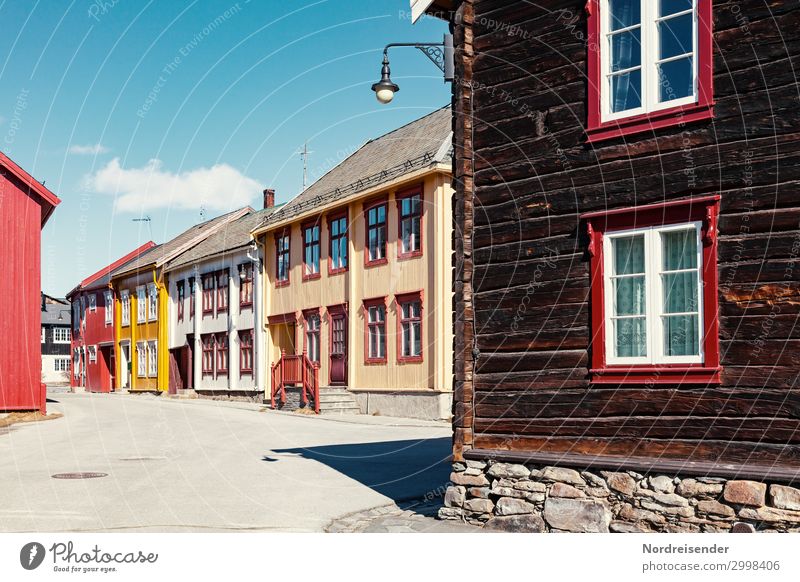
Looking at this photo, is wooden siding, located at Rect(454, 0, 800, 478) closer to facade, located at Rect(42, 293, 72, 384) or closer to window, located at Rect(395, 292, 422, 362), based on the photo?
window, located at Rect(395, 292, 422, 362)

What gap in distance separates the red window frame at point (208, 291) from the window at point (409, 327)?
49.8ft

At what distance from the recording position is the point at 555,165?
1023 centimetres

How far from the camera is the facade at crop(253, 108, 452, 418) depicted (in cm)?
2547

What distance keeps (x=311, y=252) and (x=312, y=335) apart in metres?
2.88

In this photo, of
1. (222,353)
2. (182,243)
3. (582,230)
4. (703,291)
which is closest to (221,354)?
(222,353)

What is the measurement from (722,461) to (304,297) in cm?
2476

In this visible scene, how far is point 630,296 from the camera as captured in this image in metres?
9.63

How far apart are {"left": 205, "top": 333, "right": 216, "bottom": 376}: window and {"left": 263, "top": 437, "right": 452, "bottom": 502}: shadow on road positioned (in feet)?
72.7

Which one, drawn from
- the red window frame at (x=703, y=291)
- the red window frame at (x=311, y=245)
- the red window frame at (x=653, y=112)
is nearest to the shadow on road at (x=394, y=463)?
the red window frame at (x=703, y=291)

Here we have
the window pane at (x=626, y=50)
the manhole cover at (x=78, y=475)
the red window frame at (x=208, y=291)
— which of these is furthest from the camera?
the red window frame at (x=208, y=291)

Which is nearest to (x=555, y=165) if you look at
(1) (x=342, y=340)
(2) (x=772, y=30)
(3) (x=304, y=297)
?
(2) (x=772, y=30)

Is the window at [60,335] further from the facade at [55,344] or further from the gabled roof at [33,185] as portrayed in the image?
the gabled roof at [33,185]

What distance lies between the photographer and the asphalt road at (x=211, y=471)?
10867 millimetres

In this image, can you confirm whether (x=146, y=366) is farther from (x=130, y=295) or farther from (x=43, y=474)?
(x=43, y=474)
